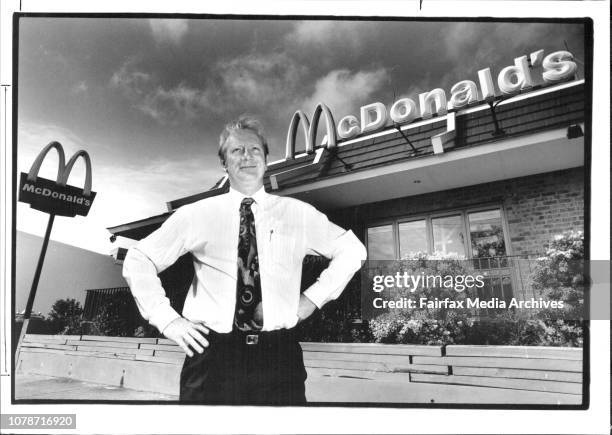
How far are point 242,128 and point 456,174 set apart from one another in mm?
2140

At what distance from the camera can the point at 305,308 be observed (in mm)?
3805

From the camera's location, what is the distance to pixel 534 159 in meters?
3.77

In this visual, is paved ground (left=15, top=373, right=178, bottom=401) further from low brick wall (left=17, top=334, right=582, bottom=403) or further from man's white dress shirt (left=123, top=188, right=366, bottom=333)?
man's white dress shirt (left=123, top=188, right=366, bottom=333)

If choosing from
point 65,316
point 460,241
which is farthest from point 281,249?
point 65,316

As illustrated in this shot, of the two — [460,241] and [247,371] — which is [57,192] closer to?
[247,371]

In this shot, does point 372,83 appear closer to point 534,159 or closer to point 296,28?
point 296,28

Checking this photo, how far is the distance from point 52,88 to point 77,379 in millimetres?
2958

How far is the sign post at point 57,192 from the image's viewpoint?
4.11 metres

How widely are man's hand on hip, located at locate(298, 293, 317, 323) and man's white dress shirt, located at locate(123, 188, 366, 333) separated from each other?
0.13 ft

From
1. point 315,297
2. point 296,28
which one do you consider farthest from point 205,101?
point 315,297

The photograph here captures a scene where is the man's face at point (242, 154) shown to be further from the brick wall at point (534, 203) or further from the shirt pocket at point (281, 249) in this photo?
the brick wall at point (534, 203)

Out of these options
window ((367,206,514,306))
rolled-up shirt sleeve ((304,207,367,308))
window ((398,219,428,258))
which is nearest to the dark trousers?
rolled-up shirt sleeve ((304,207,367,308))

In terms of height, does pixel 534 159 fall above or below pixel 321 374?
above

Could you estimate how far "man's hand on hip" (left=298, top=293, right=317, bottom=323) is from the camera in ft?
12.5
